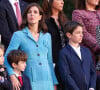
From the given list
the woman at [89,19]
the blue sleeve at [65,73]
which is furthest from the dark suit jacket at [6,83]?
the woman at [89,19]

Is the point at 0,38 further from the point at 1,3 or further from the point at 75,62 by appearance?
the point at 75,62

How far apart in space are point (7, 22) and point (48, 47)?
80 centimetres

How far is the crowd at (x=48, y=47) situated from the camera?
790cm

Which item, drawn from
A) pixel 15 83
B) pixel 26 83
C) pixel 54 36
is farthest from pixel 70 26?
pixel 15 83

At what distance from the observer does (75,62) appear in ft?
27.4

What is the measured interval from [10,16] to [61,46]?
881 mm

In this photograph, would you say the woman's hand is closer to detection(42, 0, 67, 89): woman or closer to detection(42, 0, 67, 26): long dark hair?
detection(42, 0, 67, 89): woman

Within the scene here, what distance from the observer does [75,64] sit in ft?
27.4

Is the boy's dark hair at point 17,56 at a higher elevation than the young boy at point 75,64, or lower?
higher

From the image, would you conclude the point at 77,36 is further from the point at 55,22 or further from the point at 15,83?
the point at 15,83

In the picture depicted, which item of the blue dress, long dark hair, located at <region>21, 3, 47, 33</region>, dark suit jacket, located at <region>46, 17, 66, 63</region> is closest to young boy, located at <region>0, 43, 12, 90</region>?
the blue dress

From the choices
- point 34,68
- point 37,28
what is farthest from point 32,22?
point 34,68

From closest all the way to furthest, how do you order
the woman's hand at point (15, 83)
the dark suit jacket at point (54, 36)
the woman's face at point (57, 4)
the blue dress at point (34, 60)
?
the woman's hand at point (15, 83) < the blue dress at point (34, 60) < the dark suit jacket at point (54, 36) < the woman's face at point (57, 4)

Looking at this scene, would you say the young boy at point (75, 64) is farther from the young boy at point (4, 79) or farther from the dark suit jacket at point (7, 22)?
the young boy at point (4, 79)
